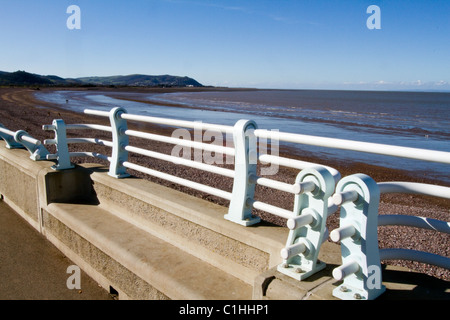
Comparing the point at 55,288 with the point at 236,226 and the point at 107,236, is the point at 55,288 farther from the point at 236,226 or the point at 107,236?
the point at 236,226

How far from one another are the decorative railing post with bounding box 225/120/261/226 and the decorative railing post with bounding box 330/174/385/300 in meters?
1.11

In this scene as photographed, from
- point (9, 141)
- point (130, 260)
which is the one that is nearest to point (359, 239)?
point (130, 260)

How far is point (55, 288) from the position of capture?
3.91 meters

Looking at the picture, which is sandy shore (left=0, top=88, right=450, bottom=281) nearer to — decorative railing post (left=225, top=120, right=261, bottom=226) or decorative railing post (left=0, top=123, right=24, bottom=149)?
decorative railing post (left=225, top=120, right=261, bottom=226)

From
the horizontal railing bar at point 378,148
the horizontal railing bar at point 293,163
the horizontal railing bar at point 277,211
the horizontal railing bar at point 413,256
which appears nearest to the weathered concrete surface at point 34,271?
the horizontal railing bar at point 277,211

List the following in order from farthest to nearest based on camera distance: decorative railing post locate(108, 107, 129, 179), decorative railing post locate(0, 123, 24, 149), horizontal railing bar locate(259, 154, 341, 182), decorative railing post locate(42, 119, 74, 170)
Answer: decorative railing post locate(0, 123, 24, 149) → decorative railing post locate(42, 119, 74, 170) → decorative railing post locate(108, 107, 129, 179) → horizontal railing bar locate(259, 154, 341, 182)

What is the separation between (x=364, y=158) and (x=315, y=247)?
43.2ft

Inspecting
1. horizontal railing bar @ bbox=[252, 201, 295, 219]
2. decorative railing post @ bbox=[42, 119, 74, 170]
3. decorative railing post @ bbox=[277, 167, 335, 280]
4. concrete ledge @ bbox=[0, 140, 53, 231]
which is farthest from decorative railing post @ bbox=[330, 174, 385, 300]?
concrete ledge @ bbox=[0, 140, 53, 231]

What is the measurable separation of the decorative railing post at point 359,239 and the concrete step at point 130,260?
38.5 inches

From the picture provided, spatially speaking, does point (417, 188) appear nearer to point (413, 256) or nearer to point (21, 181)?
point (413, 256)

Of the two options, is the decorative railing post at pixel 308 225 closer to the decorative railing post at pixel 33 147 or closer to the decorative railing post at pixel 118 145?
the decorative railing post at pixel 118 145

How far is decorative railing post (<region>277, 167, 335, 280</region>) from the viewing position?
2.55 m

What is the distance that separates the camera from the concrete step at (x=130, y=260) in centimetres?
315
